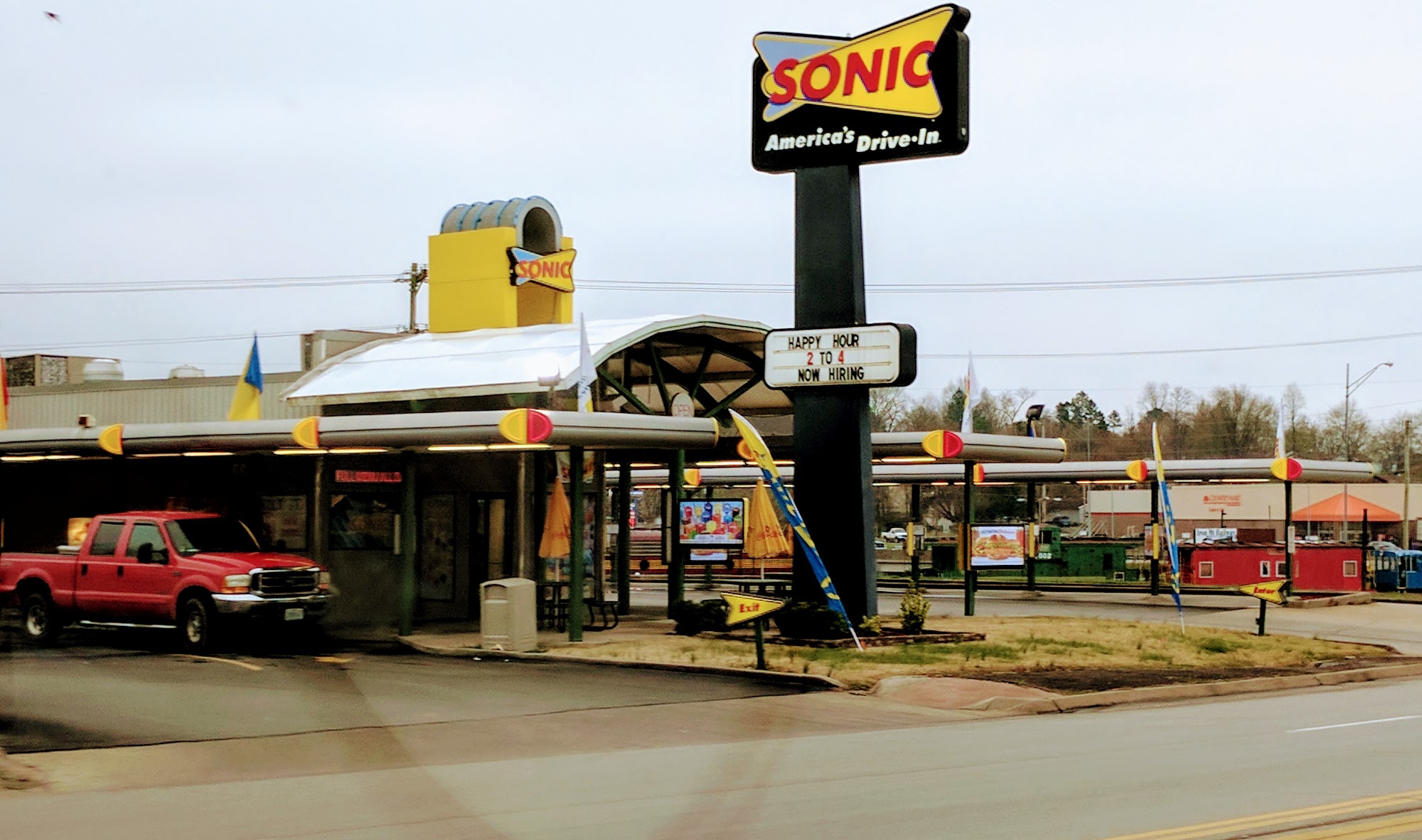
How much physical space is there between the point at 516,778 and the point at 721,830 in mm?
2901

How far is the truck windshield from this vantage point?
22.3 m

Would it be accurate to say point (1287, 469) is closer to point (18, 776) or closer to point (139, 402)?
point (139, 402)

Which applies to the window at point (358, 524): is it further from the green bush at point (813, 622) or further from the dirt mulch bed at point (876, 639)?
the green bush at point (813, 622)

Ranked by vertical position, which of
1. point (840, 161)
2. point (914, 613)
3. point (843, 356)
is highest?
point (840, 161)

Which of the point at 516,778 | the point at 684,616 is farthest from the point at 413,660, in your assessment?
the point at 516,778

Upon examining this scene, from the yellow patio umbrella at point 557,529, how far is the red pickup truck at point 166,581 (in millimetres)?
3900

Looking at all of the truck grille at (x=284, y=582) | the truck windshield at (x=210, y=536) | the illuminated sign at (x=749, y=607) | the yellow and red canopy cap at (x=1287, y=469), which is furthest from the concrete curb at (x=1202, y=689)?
the yellow and red canopy cap at (x=1287, y=469)

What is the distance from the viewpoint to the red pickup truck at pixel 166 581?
853 inches

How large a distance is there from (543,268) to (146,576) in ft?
39.3

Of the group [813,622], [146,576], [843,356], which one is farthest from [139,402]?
[813,622]

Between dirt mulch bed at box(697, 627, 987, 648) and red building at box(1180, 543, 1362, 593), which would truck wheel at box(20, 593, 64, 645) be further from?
red building at box(1180, 543, 1362, 593)

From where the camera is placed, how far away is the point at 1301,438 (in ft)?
385

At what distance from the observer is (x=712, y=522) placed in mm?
27297

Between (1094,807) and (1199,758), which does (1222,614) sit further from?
(1094,807)
